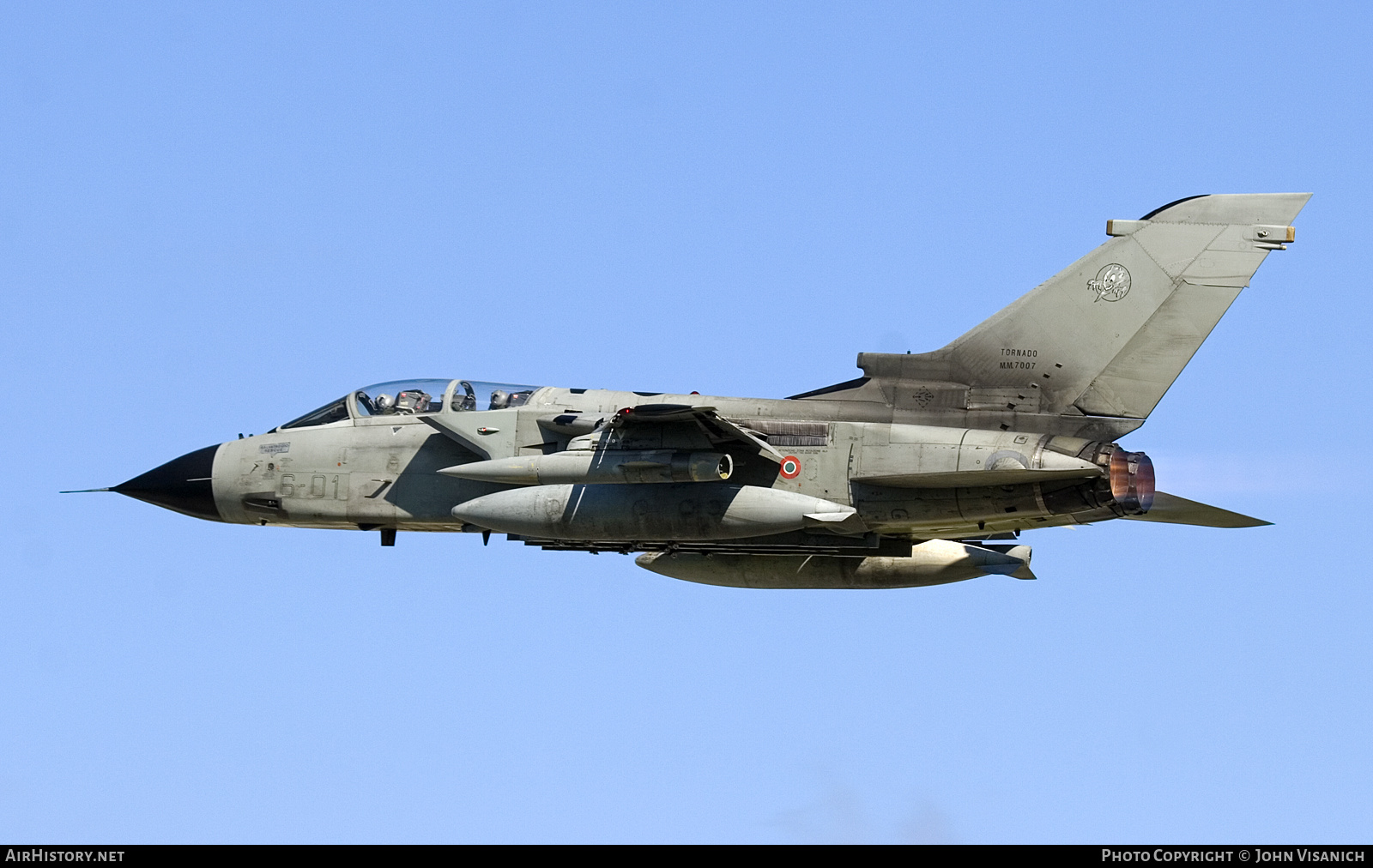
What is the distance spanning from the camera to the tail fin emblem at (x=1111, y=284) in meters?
21.7

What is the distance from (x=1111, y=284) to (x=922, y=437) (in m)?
2.86

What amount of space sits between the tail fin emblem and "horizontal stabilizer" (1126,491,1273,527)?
7.62 feet

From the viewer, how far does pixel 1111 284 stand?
2178cm

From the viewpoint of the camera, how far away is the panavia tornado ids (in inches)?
837

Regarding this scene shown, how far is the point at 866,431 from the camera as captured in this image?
856 inches

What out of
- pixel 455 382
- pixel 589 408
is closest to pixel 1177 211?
pixel 589 408

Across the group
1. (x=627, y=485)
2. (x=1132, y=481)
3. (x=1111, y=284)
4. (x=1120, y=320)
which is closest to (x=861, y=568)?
(x=627, y=485)

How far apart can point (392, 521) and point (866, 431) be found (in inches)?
254

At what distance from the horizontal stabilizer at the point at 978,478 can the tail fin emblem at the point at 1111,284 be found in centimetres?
226

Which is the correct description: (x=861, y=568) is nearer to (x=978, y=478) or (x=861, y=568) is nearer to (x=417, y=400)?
(x=978, y=478)

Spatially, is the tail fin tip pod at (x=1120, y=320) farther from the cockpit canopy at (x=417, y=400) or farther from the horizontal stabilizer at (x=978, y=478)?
the cockpit canopy at (x=417, y=400)

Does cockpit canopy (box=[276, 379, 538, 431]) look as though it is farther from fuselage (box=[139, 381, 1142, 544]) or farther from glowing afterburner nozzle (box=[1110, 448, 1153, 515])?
glowing afterburner nozzle (box=[1110, 448, 1153, 515])
